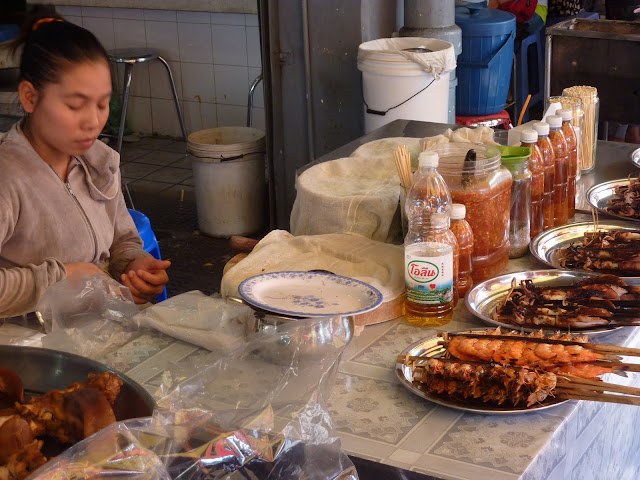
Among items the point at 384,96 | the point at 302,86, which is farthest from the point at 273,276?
the point at 302,86

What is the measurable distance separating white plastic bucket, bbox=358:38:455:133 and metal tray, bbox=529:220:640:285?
1.83 metres

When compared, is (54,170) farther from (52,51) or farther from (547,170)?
(547,170)

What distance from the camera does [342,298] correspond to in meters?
1.79

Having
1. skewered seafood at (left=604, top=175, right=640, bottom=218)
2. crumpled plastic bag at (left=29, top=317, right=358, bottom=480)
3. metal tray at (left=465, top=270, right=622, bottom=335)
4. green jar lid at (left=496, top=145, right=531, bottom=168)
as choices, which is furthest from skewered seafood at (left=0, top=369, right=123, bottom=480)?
skewered seafood at (left=604, top=175, right=640, bottom=218)

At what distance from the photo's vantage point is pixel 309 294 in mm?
1808

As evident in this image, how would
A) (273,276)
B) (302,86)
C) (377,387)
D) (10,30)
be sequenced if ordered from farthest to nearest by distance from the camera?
(10,30) → (302,86) → (273,276) → (377,387)

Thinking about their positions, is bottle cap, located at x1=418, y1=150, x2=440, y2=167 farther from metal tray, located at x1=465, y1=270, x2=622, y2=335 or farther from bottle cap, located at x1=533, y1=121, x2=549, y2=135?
bottle cap, located at x1=533, y1=121, x2=549, y2=135

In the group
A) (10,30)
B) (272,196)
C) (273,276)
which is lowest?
(272,196)

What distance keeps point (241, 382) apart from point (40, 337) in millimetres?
566

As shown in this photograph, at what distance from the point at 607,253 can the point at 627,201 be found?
1.39ft

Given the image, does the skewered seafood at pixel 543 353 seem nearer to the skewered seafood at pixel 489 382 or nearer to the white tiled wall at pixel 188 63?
the skewered seafood at pixel 489 382

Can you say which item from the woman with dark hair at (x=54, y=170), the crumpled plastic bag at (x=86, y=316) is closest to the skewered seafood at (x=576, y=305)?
the crumpled plastic bag at (x=86, y=316)

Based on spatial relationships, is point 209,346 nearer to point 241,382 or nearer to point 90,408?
point 241,382

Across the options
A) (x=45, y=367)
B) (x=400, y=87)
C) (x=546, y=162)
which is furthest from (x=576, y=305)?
(x=400, y=87)
